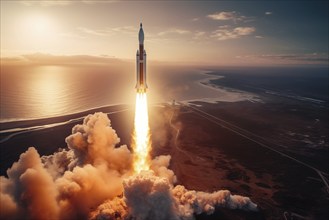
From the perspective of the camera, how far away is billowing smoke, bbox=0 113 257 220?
47.4 m

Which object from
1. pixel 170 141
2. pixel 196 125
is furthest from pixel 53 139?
pixel 196 125

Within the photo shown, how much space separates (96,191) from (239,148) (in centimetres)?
6988

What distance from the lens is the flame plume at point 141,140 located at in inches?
2706

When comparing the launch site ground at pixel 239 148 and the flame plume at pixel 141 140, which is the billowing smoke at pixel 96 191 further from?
the launch site ground at pixel 239 148

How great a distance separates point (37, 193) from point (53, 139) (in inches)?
2837

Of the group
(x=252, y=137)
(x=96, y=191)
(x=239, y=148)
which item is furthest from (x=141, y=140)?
(x=252, y=137)

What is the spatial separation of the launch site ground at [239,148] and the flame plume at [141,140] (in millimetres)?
15795

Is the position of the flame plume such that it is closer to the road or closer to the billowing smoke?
the billowing smoke

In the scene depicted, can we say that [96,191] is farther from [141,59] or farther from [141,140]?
[141,59]

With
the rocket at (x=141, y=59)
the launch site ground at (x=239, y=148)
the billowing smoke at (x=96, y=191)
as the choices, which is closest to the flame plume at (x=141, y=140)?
A: the billowing smoke at (x=96, y=191)

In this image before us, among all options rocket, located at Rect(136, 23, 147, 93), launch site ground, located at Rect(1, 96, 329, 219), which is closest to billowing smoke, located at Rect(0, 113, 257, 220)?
launch site ground, located at Rect(1, 96, 329, 219)

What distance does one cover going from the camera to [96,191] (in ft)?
194

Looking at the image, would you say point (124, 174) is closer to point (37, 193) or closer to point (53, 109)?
point (37, 193)

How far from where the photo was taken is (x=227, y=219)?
6019cm
